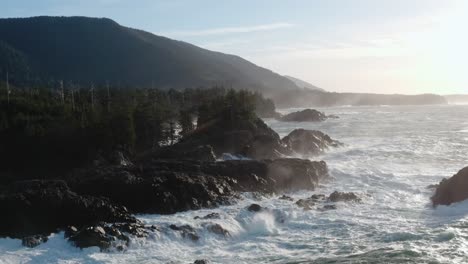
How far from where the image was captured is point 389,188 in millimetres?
40344

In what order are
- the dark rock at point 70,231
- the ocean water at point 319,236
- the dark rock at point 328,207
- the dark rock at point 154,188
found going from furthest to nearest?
A: the dark rock at point 328,207 → the dark rock at point 154,188 → the dark rock at point 70,231 → the ocean water at point 319,236

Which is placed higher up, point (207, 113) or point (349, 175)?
point (207, 113)

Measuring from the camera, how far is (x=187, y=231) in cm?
2792

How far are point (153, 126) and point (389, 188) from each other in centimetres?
3143

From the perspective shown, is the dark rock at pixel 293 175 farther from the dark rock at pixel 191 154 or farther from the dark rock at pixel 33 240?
the dark rock at pixel 33 240

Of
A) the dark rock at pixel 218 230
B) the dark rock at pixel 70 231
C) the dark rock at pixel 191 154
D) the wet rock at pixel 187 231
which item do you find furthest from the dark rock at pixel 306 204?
the dark rock at pixel 191 154

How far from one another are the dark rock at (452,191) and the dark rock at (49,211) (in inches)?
797

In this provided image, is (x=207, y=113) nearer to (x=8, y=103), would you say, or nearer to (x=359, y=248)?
(x=8, y=103)

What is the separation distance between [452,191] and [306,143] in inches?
1099

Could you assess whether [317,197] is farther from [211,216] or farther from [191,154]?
[191,154]

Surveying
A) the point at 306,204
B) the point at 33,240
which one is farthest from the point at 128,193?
the point at 306,204

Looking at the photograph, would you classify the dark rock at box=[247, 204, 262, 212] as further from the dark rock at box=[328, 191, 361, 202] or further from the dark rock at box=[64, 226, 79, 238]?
the dark rock at box=[64, 226, 79, 238]

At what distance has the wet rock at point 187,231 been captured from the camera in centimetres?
2755

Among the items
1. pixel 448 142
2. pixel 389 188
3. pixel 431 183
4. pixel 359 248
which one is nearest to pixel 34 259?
pixel 359 248
